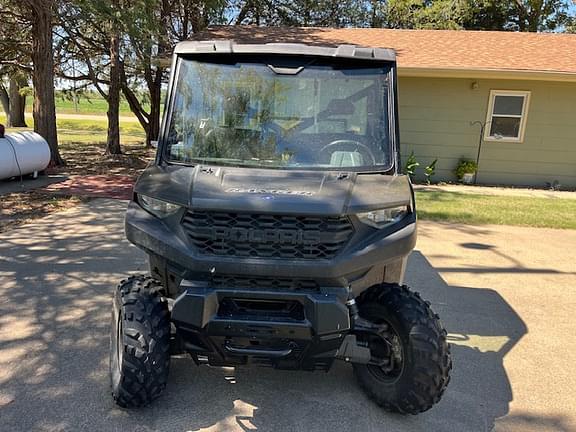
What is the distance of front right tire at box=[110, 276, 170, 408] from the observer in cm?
266

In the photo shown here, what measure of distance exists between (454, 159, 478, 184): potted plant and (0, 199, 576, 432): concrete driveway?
23.1 ft

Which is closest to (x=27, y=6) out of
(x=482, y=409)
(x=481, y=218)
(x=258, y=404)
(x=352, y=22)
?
(x=481, y=218)

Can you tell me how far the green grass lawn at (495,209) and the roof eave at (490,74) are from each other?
3145 millimetres

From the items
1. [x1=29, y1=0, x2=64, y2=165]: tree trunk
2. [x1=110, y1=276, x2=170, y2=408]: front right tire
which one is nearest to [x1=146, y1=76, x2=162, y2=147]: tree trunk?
[x1=29, y1=0, x2=64, y2=165]: tree trunk

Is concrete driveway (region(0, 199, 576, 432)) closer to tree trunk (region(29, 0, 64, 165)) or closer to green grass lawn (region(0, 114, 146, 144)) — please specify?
tree trunk (region(29, 0, 64, 165))

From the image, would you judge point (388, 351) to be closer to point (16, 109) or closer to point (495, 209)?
point (495, 209)

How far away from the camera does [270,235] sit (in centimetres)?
254

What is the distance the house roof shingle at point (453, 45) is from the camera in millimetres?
11953

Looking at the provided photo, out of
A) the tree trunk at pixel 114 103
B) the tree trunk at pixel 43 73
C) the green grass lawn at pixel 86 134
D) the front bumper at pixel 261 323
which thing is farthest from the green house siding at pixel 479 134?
the green grass lawn at pixel 86 134

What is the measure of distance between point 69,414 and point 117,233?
13.9 ft

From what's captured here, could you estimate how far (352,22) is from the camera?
23.8 metres

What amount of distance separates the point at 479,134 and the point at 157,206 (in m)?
11.8

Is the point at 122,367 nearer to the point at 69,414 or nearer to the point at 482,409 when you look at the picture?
the point at 69,414

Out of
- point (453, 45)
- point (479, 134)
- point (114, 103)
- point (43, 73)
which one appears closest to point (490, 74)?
point (479, 134)
